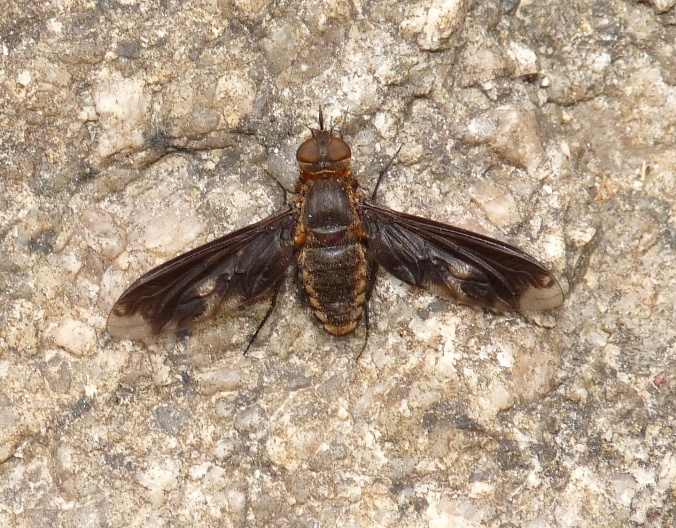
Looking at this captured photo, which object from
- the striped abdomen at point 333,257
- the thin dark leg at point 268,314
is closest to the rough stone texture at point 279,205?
the thin dark leg at point 268,314

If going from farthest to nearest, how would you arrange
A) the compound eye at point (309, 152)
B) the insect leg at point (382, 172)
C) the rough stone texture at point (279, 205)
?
the insect leg at point (382, 172), the compound eye at point (309, 152), the rough stone texture at point (279, 205)

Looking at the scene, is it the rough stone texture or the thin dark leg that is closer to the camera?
the rough stone texture

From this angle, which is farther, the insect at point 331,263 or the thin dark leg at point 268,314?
the thin dark leg at point 268,314

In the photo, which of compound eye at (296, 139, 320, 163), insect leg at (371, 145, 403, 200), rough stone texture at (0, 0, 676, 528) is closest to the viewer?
rough stone texture at (0, 0, 676, 528)

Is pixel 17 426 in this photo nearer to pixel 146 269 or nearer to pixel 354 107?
pixel 146 269

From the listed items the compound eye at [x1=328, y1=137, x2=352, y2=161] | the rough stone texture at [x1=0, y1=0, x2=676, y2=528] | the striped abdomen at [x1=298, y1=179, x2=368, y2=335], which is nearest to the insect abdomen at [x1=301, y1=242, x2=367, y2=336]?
the striped abdomen at [x1=298, y1=179, x2=368, y2=335]

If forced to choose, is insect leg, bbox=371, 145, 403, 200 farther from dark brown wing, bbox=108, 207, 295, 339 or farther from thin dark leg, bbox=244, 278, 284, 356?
thin dark leg, bbox=244, 278, 284, 356

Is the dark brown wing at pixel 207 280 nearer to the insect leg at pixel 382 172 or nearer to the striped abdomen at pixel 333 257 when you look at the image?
the striped abdomen at pixel 333 257

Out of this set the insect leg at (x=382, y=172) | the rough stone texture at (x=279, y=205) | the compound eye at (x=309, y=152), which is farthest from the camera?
the insect leg at (x=382, y=172)
